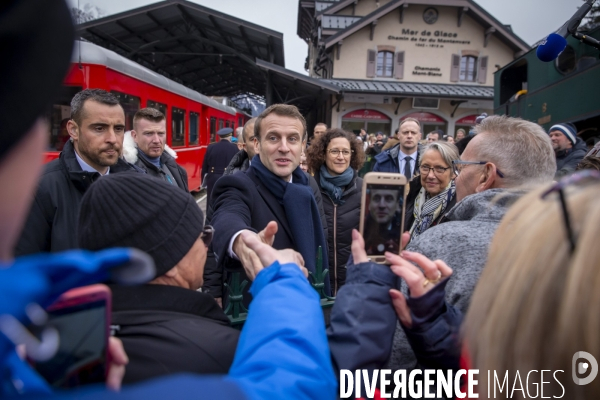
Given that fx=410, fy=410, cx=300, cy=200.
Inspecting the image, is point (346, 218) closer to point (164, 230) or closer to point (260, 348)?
point (164, 230)

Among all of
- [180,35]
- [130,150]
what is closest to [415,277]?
[130,150]

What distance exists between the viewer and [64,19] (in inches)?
18.7

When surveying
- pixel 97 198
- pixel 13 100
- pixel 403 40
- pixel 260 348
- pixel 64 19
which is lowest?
pixel 260 348

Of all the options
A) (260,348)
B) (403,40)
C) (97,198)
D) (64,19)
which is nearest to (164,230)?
(97,198)

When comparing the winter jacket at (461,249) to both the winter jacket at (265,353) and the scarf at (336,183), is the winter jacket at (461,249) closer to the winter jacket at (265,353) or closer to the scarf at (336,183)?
→ the winter jacket at (265,353)

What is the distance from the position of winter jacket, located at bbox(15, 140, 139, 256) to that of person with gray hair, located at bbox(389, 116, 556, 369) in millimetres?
1906

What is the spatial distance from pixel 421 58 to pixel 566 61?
53.4ft

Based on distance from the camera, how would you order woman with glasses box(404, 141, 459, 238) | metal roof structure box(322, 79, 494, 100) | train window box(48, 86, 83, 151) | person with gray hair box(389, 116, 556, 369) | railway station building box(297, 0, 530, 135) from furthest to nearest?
railway station building box(297, 0, 530, 135)
metal roof structure box(322, 79, 494, 100)
train window box(48, 86, 83, 151)
woman with glasses box(404, 141, 459, 238)
person with gray hair box(389, 116, 556, 369)

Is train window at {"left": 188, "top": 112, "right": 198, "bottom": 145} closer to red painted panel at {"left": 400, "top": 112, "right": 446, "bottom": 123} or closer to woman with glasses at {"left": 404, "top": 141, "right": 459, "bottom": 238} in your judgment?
woman with glasses at {"left": 404, "top": 141, "right": 459, "bottom": 238}

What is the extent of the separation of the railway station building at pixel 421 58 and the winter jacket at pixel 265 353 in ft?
65.5

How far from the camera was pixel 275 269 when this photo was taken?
110 centimetres

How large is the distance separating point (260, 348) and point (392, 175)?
0.72m

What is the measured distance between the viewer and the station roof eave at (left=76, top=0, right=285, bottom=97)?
1596 cm

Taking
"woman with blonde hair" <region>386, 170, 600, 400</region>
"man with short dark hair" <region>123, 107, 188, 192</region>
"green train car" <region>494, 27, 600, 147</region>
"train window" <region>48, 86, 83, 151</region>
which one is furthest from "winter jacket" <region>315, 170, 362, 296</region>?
"train window" <region>48, 86, 83, 151</region>
